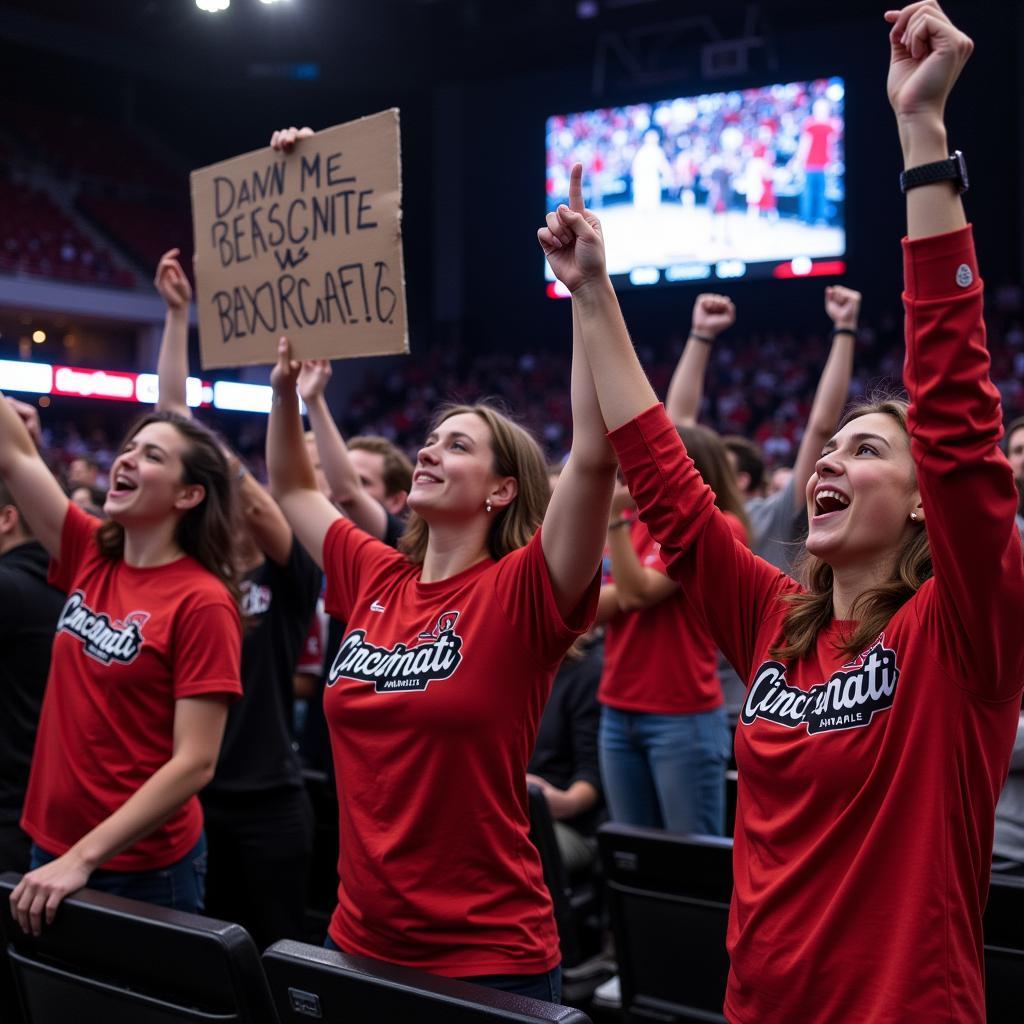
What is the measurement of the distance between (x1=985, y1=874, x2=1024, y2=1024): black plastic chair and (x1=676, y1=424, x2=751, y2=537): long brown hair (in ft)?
5.34

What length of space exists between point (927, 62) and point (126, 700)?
70.8 inches

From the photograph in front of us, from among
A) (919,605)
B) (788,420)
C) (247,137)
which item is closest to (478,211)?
(247,137)

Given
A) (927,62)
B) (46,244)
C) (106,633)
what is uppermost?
(46,244)

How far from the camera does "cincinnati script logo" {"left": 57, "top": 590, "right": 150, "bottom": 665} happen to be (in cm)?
233

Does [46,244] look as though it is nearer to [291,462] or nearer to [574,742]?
[574,742]

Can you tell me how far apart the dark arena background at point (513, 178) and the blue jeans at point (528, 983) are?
8.63m

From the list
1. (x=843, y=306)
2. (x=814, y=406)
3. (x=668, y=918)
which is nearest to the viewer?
(x=668, y=918)

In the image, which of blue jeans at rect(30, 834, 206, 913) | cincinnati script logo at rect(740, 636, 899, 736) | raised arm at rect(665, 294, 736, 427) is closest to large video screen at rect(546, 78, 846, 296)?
raised arm at rect(665, 294, 736, 427)

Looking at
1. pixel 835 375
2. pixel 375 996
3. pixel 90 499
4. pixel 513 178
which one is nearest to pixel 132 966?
pixel 375 996

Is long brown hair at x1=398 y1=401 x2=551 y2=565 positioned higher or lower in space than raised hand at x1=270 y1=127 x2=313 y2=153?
lower

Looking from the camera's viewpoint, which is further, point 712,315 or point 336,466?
point 712,315

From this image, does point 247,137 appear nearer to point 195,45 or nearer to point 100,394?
point 195,45

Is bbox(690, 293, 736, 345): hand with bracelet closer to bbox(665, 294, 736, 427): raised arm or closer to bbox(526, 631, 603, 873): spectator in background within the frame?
bbox(665, 294, 736, 427): raised arm

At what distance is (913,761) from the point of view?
1.39 m
